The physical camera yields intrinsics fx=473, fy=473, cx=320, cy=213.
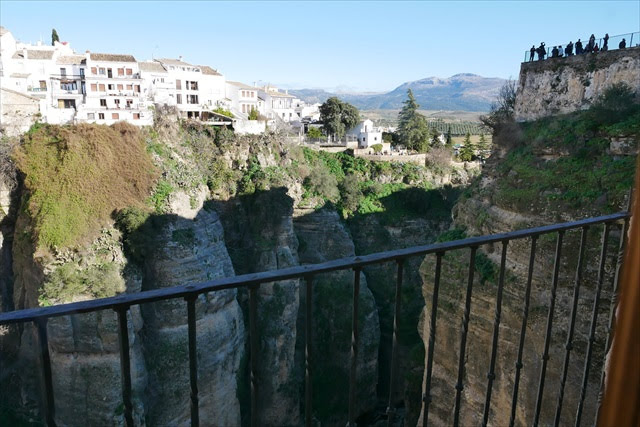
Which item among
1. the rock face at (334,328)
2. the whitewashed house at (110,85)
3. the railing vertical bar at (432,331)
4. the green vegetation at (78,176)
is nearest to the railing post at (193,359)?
the railing vertical bar at (432,331)

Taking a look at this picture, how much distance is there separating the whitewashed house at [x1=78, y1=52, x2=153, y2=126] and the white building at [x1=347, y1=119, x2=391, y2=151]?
57.2 ft

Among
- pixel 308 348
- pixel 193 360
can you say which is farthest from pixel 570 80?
pixel 193 360

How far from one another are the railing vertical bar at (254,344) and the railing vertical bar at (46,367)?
763 mm

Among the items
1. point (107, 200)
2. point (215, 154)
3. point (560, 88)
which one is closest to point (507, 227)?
point (560, 88)

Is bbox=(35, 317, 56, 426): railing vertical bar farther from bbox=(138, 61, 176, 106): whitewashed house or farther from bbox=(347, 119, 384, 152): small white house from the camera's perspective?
bbox=(347, 119, 384, 152): small white house

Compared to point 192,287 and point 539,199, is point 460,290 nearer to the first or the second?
point 539,199

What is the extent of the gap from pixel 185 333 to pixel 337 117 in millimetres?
26074

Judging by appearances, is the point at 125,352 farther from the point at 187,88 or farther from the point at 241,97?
the point at 241,97

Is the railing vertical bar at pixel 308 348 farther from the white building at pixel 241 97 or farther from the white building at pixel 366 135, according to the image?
the white building at pixel 366 135

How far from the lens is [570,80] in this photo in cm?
1504

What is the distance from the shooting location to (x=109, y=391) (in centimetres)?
1542

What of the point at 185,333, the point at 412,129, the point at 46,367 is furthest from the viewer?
the point at 412,129

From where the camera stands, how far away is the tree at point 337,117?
40219 mm

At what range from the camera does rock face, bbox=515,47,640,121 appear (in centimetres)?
1352
